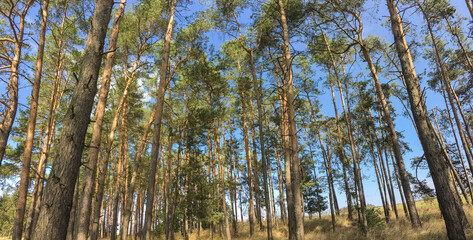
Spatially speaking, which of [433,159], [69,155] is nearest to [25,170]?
[69,155]

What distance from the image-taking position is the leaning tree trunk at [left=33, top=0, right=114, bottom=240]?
9.84 ft

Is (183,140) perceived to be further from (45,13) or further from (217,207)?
(45,13)

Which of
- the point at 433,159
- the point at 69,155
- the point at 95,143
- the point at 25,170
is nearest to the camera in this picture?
the point at 69,155

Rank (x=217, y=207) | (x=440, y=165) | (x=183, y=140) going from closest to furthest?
(x=440, y=165) → (x=217, y=207) → (x=183, y=140)

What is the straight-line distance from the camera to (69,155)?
3236mm

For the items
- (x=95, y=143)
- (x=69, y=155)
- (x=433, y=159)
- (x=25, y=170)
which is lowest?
(x=433, y=159)

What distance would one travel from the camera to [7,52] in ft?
28.6

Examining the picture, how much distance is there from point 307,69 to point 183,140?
10.6 m

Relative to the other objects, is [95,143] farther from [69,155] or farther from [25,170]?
[69,155]

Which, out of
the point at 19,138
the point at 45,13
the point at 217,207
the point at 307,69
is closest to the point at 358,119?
the point at 307,69

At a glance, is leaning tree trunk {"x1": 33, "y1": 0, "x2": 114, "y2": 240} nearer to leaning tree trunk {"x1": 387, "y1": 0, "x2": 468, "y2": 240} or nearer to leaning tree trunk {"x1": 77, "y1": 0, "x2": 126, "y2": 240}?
leaning tree trunk {"x1": 77, "y1": 0, "x2": 126, "y2": 240}

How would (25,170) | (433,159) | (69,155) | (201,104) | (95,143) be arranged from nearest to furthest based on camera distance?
(69,155) → (433,159) → (95,143) → (25,170) → (201,104)

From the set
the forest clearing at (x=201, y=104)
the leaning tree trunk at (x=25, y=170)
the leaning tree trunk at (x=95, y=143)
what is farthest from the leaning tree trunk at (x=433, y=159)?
the leaning tree trunk at (x=25, y=170)

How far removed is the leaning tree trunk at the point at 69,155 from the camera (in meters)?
3.00
